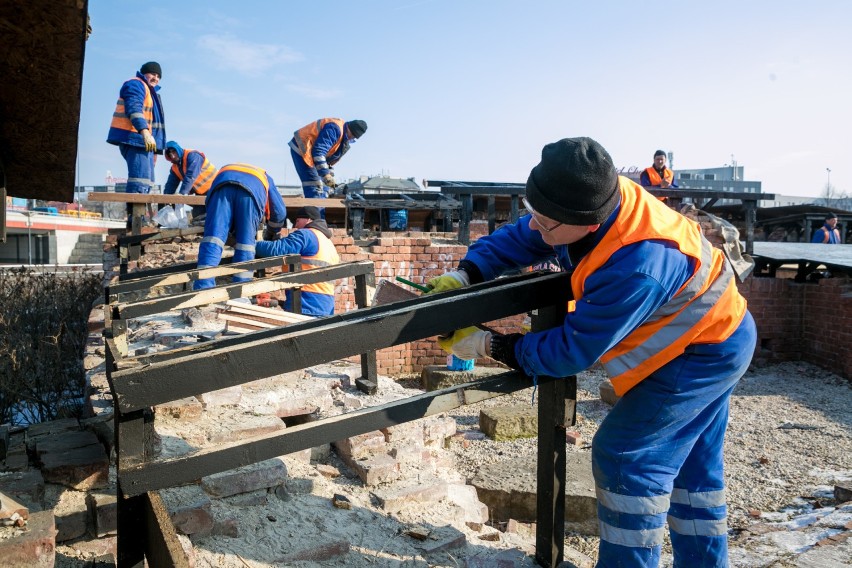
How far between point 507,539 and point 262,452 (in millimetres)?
1411

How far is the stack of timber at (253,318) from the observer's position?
162 inches

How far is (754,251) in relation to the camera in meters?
10.2

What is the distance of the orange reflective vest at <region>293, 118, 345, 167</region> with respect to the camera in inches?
334

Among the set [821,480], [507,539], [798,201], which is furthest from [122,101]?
[798,201]

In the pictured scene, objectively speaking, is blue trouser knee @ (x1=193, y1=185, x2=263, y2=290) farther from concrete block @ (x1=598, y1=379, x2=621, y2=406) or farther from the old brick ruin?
concrete block @ (x1=598, y1=379, x2=621, y2=406)

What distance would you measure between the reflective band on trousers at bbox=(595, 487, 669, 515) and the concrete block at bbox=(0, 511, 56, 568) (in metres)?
1.63

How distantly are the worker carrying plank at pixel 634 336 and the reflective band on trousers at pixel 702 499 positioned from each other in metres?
0.04

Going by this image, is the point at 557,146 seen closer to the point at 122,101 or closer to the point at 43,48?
the point at 43,48

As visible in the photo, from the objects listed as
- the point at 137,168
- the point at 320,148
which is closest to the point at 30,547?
the point at 137,168

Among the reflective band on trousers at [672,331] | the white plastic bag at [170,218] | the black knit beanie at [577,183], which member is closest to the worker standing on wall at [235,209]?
A: the white plastic bag at [170,218]

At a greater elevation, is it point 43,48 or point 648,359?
point 43,48

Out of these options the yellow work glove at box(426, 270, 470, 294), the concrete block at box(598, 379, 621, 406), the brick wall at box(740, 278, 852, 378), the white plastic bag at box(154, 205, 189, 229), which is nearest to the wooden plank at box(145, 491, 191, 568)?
the yellow work glove at box(426, 270, 470, 294)

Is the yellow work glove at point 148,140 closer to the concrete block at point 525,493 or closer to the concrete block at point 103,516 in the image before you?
the concrete block at point 525,493

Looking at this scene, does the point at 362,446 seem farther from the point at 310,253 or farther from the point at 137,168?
the point at 137,168
